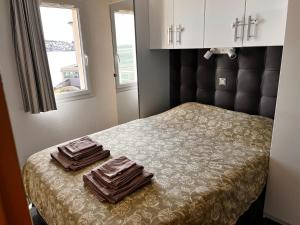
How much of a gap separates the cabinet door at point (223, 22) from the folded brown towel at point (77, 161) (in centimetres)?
144

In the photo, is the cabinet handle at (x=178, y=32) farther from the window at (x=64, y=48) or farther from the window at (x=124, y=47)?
the window at (x=64, y=48)

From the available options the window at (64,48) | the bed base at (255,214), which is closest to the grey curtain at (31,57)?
the window at (64,48)

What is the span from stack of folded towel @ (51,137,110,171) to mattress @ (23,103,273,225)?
6 centimetres

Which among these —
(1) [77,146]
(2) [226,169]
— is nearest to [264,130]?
(2) [226,169]

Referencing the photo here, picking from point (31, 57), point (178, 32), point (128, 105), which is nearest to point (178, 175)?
point (178, 32)

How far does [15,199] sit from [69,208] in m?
0.94

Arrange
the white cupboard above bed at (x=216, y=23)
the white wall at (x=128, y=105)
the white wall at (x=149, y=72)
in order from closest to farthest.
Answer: the white cupboard above bed at (x=216, y=23) < the white wall at (x=149, y=72) < the white wall at (x=128, y=105)

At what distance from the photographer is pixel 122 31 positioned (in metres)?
2.89

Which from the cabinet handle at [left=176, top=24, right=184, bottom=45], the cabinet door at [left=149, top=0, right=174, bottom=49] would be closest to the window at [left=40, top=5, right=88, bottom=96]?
the cabinet door at [left=149, top=0, right=174, bottom=49]

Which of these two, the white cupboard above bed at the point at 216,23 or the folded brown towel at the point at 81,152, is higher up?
the white cupboard above bed at the point at 216,23

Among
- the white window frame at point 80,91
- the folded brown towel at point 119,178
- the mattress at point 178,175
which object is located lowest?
the mattress at point 178,175

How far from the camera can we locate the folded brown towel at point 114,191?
1.30 meters

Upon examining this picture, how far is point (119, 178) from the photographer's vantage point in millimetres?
1379

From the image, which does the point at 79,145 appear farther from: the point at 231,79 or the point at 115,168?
the point at 231,79
